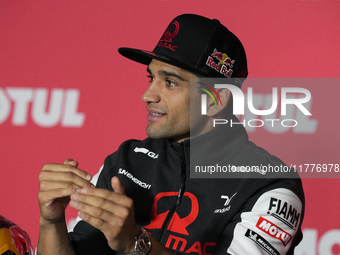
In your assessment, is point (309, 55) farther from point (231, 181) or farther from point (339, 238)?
point (231, 181)

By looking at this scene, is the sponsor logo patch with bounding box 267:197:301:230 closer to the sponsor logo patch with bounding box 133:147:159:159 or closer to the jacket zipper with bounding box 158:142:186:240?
the jacket zipper with bounding box 158:142:186:240

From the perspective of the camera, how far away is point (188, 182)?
45.8 inches

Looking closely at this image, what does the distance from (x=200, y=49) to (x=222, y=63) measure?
0.30 ft

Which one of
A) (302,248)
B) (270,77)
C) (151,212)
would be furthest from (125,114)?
(302,248)

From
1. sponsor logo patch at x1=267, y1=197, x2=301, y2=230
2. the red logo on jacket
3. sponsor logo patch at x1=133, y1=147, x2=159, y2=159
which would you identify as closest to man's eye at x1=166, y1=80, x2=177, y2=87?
sponsor logo patch at x1=133, y1=147, x2=159, y2=159

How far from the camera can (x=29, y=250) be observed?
83cm

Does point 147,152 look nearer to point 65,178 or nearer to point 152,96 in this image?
point 152,96

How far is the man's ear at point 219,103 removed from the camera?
1281 millimetres

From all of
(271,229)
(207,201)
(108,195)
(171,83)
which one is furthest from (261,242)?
(171,83)

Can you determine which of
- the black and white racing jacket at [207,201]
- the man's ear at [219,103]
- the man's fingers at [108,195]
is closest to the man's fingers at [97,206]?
the man's fingers at [108,195]

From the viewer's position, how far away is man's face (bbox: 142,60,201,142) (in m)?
1.20

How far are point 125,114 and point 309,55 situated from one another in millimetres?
1042

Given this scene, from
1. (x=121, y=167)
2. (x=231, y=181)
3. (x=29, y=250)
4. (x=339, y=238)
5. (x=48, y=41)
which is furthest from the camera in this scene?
(x=48, y=41)

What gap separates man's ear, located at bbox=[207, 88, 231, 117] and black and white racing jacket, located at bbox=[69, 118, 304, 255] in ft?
0.28
